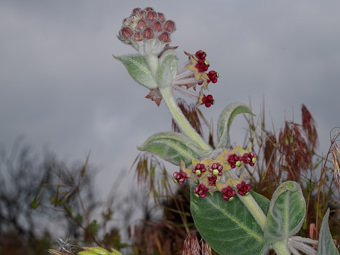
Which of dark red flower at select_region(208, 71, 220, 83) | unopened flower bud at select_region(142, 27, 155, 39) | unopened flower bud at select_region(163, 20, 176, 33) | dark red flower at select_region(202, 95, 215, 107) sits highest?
unopened flower bud at select_region(163, 20, 176, 33)

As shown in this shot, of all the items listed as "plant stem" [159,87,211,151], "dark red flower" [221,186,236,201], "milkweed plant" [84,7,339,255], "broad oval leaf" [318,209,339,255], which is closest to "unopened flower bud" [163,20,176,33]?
"milkweed plant" [84,7,339,255]

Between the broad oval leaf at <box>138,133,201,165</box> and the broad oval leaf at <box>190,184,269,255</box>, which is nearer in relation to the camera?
the broad oval leaf at <box>138,133,201,165</box>

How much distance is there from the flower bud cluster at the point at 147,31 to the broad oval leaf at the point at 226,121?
0.64 feet

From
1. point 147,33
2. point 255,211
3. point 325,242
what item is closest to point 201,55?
point 147,33

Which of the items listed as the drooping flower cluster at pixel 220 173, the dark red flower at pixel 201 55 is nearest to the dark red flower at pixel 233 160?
the drooping flower cluster at pixel 220 173

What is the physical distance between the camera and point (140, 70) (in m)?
0.94

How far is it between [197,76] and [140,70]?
0.13m

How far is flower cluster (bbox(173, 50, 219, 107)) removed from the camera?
98cm

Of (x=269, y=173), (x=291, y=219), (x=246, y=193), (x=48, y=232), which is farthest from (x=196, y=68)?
(x=48, y=232)

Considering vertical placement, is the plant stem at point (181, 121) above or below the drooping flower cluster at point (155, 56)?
below

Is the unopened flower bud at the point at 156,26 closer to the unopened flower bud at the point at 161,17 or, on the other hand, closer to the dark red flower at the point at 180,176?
the unopened flower bud at the point at 161,17

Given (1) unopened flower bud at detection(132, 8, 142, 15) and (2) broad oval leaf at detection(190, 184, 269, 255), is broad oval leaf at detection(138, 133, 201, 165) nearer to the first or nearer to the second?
(2) broad oval leaf at detection(190, 184, 269, 255)

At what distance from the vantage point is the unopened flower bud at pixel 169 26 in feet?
3.13

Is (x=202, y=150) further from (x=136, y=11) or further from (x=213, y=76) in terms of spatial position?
(x=136, y=11)
